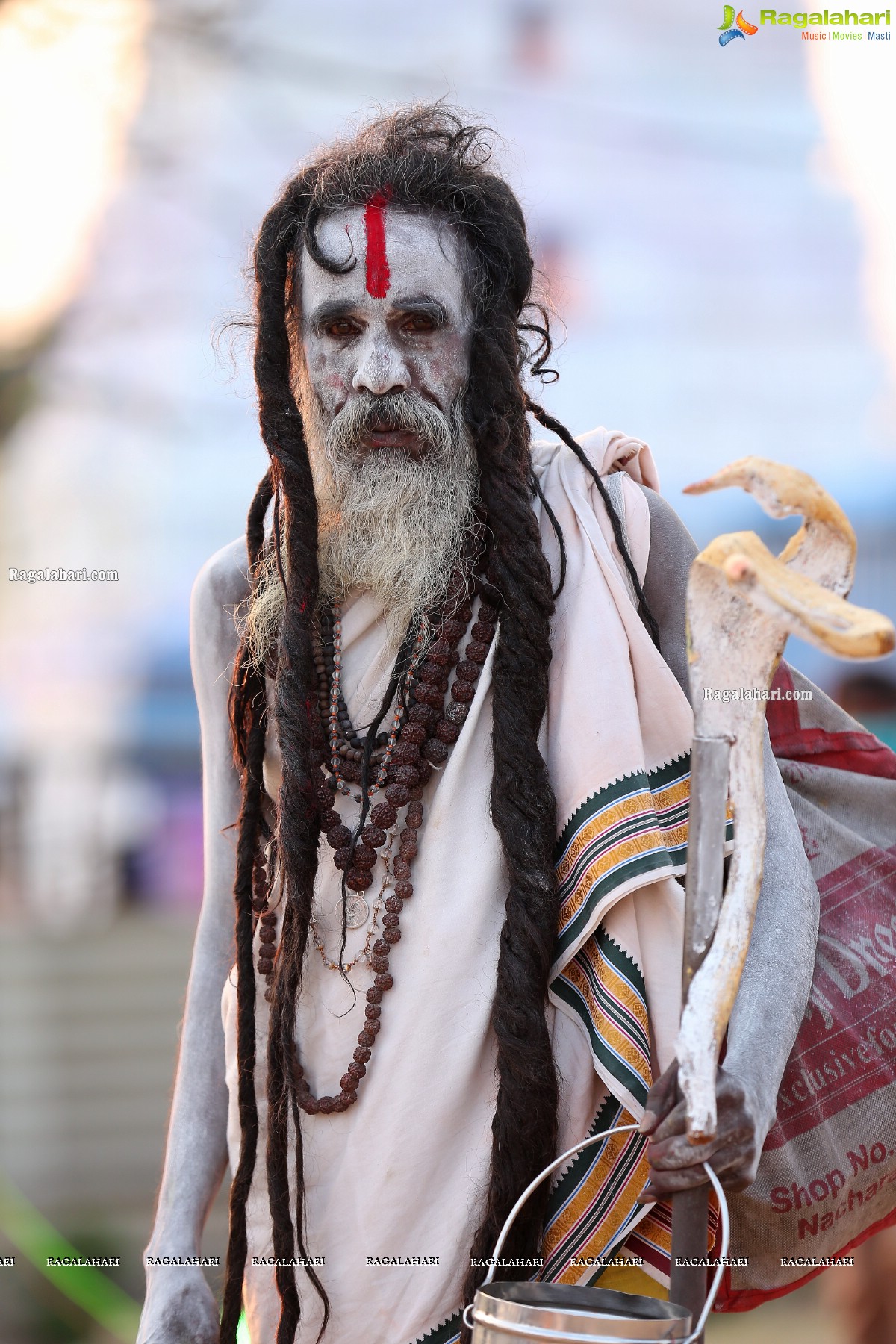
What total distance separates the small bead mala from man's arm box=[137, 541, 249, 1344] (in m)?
0.32

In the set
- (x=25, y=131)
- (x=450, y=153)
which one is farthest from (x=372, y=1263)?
(x=25, y=131)

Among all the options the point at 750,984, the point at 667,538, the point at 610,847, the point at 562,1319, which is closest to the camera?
the point at 562,1319

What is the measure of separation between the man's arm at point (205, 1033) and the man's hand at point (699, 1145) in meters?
0.90

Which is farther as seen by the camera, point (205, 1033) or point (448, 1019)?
point (205, 1033)

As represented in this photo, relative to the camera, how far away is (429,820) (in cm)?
207

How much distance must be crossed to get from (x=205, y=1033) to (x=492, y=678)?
0.83 metres

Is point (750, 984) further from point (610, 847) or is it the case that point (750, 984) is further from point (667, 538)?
point (667, 538)

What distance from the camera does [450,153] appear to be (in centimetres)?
227

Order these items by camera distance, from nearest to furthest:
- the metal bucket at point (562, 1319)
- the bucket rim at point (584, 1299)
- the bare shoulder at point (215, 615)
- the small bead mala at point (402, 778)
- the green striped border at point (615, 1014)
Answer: the metal bucket at point (562, 1319) → the bucket rim at point (584, 1299) → the green striped border at point (615, 1014) → the small bead mala at point (402, 778) → the bare shoulder at point (215, 615)

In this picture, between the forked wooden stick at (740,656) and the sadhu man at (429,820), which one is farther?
the sadhu man at (429,820)

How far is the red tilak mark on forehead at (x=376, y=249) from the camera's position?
6.97 ft

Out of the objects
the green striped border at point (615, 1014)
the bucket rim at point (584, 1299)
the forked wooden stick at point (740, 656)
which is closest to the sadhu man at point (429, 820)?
the green striped border at point (615, 1014)

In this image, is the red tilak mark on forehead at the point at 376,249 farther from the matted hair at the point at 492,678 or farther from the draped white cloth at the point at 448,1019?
the draped white cloth at the point at 448,1019

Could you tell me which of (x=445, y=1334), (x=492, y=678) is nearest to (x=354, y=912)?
(x=492, y=678)
